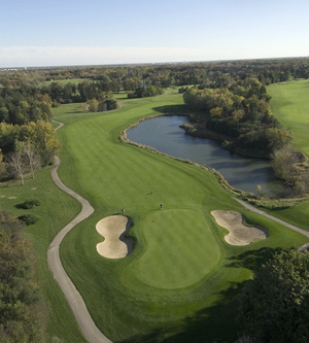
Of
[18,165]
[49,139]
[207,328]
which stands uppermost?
[49,139]

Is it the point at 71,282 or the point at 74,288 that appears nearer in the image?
the point at 74,288

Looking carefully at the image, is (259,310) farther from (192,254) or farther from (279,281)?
(192,254)

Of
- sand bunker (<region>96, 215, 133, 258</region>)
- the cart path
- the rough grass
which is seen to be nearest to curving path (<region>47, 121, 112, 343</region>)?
the rough grass

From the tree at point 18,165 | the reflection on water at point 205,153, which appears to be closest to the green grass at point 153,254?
the tree at point 18,165

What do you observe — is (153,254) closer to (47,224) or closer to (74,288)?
(74,288)

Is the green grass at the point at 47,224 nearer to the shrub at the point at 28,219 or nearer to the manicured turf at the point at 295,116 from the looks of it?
the shrub at the point at 28,219

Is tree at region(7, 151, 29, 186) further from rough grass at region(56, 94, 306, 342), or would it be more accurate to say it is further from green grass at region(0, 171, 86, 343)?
rough grass at region(56, 94, 306, 342)

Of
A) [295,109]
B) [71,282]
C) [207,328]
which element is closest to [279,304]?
[207,328]

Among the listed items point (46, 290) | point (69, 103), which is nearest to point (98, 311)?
point (46, 290)
